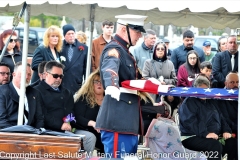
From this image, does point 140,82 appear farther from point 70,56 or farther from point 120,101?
point 70,56

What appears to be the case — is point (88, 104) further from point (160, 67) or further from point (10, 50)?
point (10, 50)

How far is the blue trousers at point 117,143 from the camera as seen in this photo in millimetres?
6418

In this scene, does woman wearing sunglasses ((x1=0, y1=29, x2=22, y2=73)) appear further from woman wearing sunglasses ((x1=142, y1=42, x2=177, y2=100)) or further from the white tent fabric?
woman wearing sunglasses ((x1=142, y1=42, x2=177, y2=100))

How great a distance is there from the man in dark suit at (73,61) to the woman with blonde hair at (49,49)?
0.30 meters

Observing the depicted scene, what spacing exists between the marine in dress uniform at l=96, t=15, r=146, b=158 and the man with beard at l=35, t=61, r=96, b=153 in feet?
4.52

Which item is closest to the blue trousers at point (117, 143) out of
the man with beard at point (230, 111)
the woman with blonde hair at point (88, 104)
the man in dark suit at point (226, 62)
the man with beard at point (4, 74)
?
the woman with blonde hair at point (88, 104)

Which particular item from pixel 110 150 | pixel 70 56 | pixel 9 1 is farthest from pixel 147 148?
pixel 70 56

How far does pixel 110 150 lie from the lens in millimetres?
6477

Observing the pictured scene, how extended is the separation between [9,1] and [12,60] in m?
3.55

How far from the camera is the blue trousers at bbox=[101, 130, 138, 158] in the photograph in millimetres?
6418

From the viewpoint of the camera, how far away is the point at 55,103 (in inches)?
312

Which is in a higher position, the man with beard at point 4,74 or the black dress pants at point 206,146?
the man with beard at point 4,74

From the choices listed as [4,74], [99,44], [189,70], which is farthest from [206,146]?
[99,44]

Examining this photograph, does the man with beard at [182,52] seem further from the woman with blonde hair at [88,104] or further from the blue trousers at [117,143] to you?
the blue trousers at [117,143]
